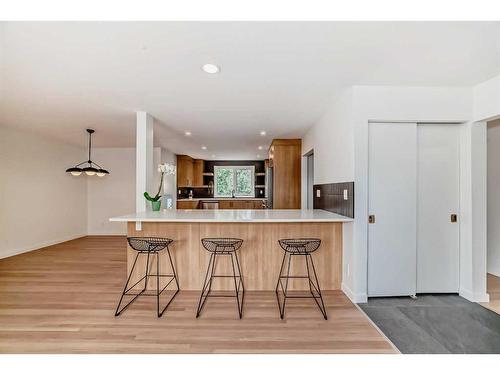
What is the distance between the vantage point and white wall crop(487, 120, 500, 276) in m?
3.73

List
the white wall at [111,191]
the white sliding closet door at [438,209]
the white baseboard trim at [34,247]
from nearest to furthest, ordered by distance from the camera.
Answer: the white sliding closet door at [438,209], the white baseboard trim at [34,247], the white wall at [111,191]

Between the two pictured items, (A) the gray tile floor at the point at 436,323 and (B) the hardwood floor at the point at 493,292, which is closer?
(A) the gray tile floor at the point at 436,323

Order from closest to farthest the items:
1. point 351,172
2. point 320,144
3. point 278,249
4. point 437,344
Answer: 1. point 437,344
2. point 351,172
3. point 278,249
4. point 320,144

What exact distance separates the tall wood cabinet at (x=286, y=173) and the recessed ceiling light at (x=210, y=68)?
3.17m

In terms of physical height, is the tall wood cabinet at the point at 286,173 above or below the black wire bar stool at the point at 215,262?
above

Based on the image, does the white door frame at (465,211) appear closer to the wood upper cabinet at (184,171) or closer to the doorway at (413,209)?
the doorway at (413,209)

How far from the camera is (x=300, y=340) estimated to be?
205 cm

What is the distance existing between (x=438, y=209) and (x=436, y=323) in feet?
4.12

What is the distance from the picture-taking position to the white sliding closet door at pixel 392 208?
2.84m

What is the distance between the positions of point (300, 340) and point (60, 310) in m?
2.41

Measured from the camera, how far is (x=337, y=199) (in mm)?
3197

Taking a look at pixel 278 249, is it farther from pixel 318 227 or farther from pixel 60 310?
pixel 60 310

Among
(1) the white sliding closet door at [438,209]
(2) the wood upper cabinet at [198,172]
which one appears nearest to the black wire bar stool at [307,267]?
(1) the white sliding closet door at [438,209]
